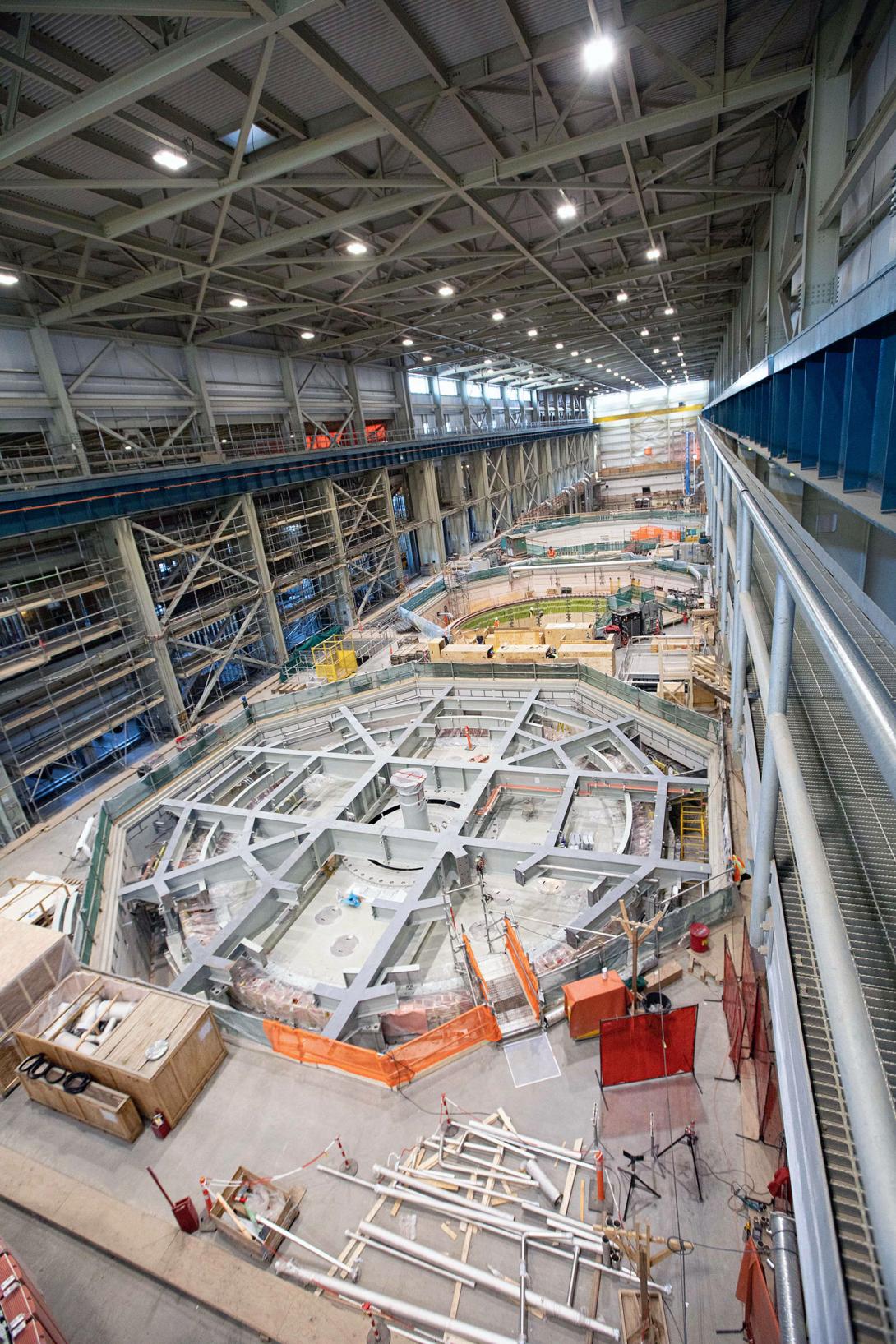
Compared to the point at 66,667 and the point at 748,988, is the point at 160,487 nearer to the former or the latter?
the point at 66,667

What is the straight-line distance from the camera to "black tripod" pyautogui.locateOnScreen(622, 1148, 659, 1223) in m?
5.32

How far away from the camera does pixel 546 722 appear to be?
1670 cm

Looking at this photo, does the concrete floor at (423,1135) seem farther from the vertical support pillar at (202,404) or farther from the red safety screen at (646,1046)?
the vertical support pillar at (202,404)

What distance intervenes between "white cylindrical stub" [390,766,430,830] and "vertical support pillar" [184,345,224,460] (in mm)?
15168

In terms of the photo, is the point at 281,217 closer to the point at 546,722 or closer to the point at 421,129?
the point at 421,129

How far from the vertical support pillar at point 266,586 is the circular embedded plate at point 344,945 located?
1501 centimetres

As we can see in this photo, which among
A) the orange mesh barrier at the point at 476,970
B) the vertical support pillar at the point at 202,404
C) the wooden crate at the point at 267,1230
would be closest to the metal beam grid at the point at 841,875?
the orange mesh barrier at the point at 476,970

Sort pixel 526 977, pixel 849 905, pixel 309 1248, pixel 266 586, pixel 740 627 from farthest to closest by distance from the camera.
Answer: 1. pixel 266 586
2. pixel 740 627
3. pixel 526 977
4. pixel 309 1248
5. pixel 849 905

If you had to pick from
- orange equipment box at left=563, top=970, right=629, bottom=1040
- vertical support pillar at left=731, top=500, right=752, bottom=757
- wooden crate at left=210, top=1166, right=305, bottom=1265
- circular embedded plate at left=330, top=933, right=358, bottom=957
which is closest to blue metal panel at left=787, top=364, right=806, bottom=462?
vertical support pillar at left=731, top=500, right=752, bottom=757

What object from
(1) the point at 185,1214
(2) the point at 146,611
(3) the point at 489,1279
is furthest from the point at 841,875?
(2) the point at 146,611

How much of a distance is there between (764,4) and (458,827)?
14759 mm

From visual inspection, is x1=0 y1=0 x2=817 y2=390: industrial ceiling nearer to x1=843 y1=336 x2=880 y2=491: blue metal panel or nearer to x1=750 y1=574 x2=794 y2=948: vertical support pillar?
x1=843 y1=336 x2=880 y2=491: blue metal panel

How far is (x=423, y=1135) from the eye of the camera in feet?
20.2

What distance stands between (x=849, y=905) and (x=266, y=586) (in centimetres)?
2217
